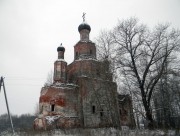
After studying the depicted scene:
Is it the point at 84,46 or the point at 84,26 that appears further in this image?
the point at 84,26

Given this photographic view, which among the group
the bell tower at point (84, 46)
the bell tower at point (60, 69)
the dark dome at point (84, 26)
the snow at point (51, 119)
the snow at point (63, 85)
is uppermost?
the dark dome at point (84, 26)

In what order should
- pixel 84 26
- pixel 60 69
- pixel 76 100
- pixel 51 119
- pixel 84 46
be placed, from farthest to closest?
pixel 84 26 < pixel 84 46 < pixel 60 69 < pixel 76 100 < pixel 51 119

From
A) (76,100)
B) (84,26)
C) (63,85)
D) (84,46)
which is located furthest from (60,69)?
(84,26)

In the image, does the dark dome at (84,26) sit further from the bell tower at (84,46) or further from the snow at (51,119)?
the snow at (51,119)

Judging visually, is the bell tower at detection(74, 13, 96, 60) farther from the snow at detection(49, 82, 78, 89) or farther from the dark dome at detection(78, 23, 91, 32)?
the snow at detection(49, 82, 78, 89)

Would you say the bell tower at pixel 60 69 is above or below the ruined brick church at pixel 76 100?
above

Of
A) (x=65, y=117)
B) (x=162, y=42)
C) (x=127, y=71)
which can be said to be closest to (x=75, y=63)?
(x=65, y=117)

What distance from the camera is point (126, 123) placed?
23359 millimetres

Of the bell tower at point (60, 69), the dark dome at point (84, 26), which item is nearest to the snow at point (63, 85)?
the bell tower at point (60, 69)

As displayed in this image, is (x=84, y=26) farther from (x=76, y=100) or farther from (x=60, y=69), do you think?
(x=76, y=100)

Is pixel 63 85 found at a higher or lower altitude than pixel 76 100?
higher

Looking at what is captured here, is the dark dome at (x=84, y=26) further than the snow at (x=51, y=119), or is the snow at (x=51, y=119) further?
the dark dome at (x=84, y=26)

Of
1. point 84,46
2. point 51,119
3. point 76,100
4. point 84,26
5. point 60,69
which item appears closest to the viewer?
point 51,119

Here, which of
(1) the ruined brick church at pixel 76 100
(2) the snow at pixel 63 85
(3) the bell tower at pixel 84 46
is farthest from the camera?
(3) the bell tower at pixel 84 46
